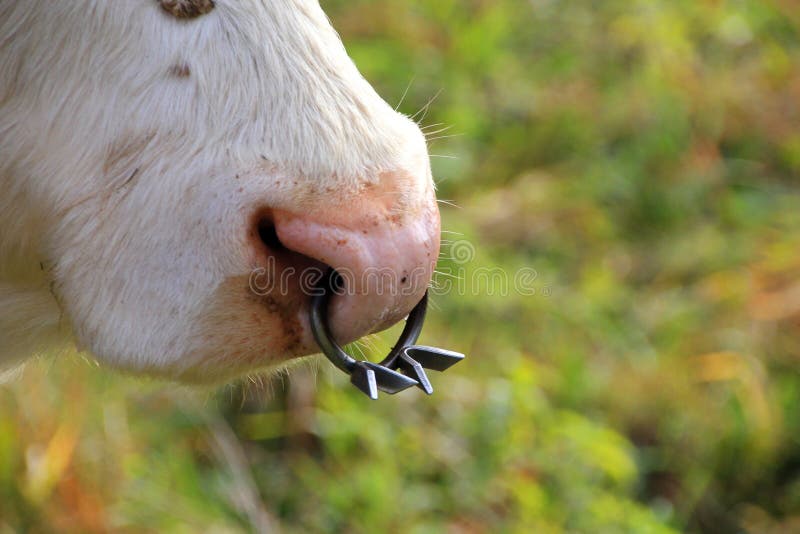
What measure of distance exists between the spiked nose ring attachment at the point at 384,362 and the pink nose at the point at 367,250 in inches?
0.6

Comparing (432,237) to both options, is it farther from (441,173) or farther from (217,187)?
(441,173)

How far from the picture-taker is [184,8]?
1.19 meters

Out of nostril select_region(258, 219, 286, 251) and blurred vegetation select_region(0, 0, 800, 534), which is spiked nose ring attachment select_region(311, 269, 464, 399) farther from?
blurred vegetation select_region(0, 0, 800, 534)

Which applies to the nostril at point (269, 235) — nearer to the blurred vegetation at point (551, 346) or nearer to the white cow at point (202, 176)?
the white cow at point (202, 176)

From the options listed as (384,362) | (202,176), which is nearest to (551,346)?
(384,362)

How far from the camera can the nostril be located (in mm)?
1188

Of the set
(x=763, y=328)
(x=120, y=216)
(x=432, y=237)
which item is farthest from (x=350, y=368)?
(x=763, y=328)

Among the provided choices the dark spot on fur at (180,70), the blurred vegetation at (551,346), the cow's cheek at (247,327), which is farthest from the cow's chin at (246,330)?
the blurred vegetation at (551,346)

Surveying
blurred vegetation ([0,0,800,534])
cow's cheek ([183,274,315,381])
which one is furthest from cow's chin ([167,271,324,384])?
blurred vegetation ([0,0,800,534])

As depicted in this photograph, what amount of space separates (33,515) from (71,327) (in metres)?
0.93

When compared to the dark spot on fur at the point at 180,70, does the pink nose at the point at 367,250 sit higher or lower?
lower

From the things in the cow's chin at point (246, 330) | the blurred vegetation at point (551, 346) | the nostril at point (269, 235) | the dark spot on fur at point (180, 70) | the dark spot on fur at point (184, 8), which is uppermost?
the dark spot on fur at point (184, 8)

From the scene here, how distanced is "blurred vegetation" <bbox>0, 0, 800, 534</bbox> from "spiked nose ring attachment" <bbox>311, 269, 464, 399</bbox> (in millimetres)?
344

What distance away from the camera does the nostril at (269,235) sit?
1188 mm
